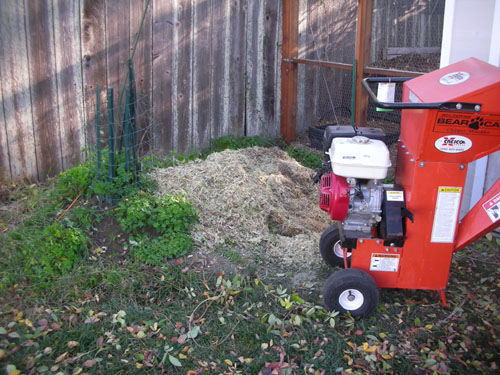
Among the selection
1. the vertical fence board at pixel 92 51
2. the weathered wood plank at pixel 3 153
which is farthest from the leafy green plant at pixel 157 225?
the weathered wood plank at pixel 3 153

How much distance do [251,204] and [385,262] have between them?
157 cm

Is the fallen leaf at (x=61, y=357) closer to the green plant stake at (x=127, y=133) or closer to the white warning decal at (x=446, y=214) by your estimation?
the green plant stake at (x=127, y=133)

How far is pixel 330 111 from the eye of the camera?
721cm

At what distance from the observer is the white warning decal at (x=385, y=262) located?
348 centimetres

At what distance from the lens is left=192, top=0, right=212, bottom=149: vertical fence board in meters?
6.04

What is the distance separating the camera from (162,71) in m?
5.88

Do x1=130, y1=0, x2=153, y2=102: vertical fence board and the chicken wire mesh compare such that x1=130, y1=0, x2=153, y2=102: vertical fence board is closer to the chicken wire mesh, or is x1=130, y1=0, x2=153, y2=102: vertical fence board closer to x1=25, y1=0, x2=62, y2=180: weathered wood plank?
x1=25, y1=0, x2=62, y2=180: weathered wood plank

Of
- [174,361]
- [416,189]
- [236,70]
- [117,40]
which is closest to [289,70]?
[236,70]

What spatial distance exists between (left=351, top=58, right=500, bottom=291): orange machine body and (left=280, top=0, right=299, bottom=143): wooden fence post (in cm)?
332

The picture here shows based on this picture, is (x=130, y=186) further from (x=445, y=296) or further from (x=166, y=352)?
(x=445, y=296)

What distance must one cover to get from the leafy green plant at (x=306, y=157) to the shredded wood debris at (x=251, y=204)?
59 centimetres

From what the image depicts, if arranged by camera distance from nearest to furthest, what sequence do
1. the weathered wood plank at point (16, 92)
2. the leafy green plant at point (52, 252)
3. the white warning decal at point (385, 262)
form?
the white warning decal at point (385, 262) < the leafy green plant at point (52, 252) < the weathered wood plank at point (16, 92)

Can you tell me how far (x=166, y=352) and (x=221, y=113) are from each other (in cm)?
379

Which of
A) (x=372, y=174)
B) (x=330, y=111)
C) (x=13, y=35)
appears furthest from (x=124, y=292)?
(x=330, y=111)
